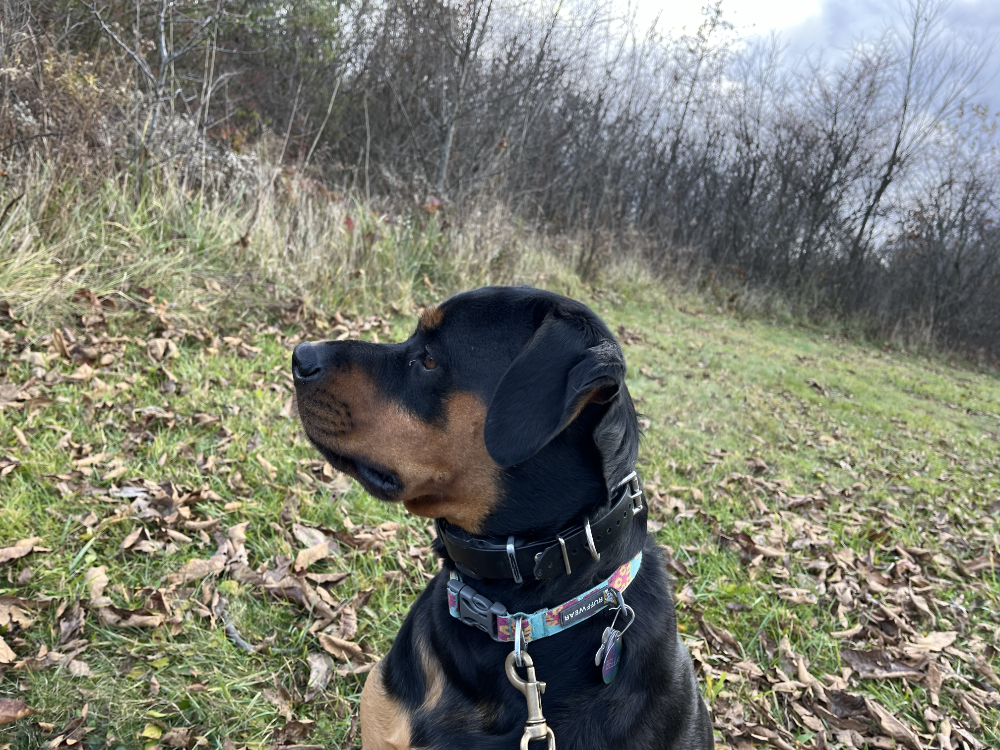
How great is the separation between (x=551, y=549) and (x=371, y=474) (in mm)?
650

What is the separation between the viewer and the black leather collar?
1820 millimetres

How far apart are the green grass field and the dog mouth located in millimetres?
717

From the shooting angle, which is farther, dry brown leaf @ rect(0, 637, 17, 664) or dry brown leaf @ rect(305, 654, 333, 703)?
dry brown leaf @ rect(305, 654, 333, 703)

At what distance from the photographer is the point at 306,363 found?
6.98 ft

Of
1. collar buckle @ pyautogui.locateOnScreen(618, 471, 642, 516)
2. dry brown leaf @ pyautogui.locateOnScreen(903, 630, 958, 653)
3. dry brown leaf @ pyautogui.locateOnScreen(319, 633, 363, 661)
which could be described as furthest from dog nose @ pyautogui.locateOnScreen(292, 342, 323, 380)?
dry brown leaf @ pyautogui.locateOnScreen(903, 630, 958, 653)

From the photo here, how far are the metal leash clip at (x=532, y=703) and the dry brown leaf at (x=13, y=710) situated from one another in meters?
1.77

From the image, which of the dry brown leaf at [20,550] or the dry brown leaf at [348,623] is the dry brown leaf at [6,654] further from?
the dry brown leaf at [348,623]

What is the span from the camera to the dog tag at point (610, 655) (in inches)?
69.6

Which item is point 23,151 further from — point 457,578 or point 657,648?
point 657,648

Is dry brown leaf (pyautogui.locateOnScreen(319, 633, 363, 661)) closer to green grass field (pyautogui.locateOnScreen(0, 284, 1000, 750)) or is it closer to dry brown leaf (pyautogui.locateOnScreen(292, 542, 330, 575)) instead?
green grass field (pyautogui.locateOnScreen(0, 284, 1000, 750))

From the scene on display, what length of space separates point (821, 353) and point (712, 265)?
5.57 meters

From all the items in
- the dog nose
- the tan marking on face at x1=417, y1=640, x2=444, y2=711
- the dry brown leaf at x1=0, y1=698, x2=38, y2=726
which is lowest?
the dry brown leaf at x1=0, y1=698, x2=38, y2=726

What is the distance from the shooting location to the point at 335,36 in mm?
11758

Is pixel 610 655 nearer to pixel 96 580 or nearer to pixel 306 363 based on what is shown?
pixel 306 363
